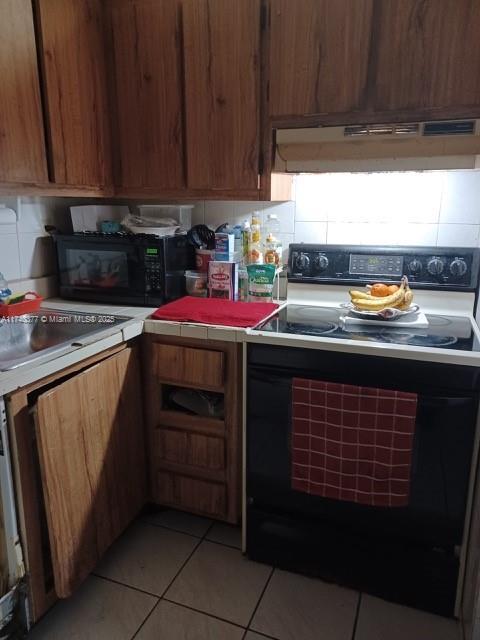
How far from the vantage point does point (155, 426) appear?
173 cm

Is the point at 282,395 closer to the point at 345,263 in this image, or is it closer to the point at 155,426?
the point at 155,426

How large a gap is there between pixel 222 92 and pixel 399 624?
187 centimetres

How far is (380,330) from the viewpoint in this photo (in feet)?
4.98

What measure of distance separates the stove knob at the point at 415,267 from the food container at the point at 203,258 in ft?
2.59

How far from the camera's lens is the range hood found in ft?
4.77

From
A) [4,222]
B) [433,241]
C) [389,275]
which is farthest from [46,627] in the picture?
[433,241]

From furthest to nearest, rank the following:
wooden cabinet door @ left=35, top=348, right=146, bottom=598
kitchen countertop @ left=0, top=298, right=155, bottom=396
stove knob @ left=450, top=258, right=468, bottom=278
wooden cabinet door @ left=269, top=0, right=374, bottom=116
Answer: stove knob @ left=450, top=258, right=468, bottom=278 → wooden cabinet door @ left=269, top=0, right=374, bottom=116 → wooden cabinet door @ left=35, top=348, right=146, bottom=598 → kitchen countertop @ left=0, top=298, right=155, bottom=396

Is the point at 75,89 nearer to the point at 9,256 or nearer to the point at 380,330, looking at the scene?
the point at 9,256

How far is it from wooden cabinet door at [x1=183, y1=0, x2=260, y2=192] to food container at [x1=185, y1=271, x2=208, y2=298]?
1.17 feet

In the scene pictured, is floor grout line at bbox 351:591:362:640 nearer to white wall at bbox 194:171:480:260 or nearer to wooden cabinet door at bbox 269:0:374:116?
white wall at bbox 194:171:480:260

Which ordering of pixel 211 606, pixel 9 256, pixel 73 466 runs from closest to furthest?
1. pixel 73 466
2. pixel 211 606
3. pixel 9 256

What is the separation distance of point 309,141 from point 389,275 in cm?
60

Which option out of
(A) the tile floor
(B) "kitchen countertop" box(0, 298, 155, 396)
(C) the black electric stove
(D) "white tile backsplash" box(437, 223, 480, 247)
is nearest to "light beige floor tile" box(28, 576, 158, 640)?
(A) the tile floor

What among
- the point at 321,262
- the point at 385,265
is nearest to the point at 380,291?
the point at 385,265
